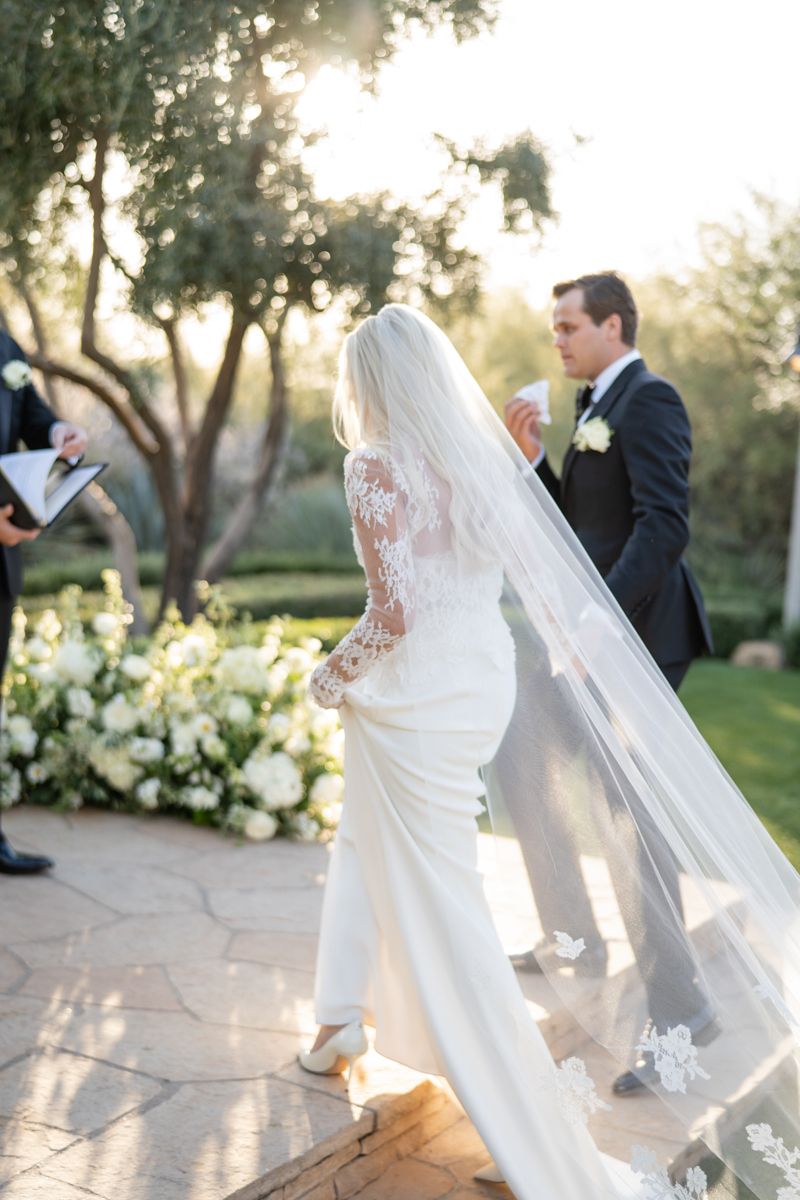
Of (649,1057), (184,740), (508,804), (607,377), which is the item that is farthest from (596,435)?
(184,740)

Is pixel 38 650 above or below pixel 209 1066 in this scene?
above

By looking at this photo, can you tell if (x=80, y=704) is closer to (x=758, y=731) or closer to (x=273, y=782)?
(x=273, y=782)

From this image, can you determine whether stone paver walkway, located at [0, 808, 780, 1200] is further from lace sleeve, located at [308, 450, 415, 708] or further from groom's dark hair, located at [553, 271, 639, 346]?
groom's dark hair, located at [553, 271, 639, 346]

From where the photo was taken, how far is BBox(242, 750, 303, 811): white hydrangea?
4.51 metres

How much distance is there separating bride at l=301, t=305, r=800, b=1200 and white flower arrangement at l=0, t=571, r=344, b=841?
2.18 metres

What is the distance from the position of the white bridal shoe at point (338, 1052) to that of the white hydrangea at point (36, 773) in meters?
2.45

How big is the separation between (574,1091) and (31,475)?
262cm

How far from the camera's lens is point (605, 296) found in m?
3.03

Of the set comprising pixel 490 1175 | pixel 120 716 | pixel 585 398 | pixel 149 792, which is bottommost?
pixel 490 1175

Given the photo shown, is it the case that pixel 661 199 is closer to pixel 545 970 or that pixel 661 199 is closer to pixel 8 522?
pixel 8 522

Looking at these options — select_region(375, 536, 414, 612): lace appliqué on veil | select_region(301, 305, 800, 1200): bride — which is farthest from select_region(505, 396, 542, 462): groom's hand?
select_region(375, 536, 414, 612): lace appliqué on veil

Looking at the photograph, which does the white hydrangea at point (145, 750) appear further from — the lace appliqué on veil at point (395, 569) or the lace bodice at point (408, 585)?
the lace appliqué on veil at point (395, 569)

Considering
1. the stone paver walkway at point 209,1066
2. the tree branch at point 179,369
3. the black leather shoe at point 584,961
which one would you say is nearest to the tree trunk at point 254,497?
the tree branch at point 179,369

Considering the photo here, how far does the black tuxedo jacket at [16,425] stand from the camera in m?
3.72
